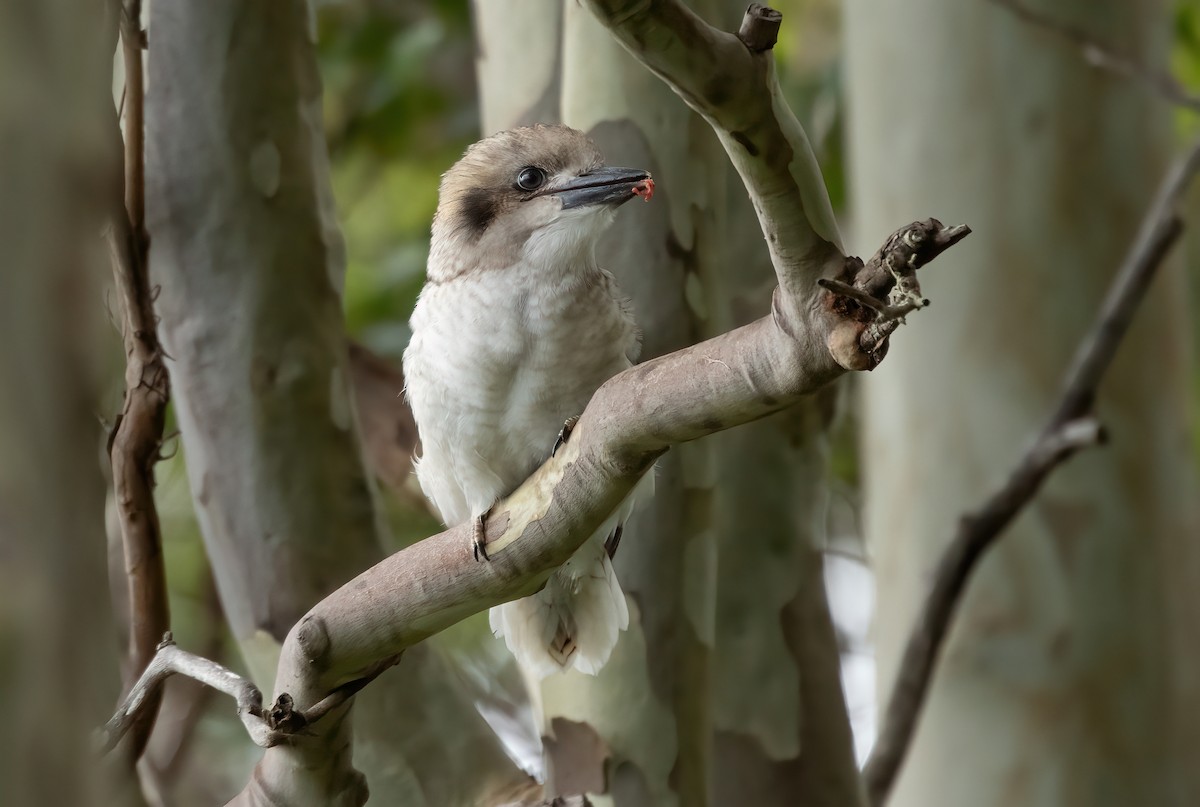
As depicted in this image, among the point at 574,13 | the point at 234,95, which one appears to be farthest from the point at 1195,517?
the point at 234,95

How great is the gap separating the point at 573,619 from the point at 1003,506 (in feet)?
3.26

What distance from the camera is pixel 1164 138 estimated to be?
3.79 m

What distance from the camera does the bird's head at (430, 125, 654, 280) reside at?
2.21 metres

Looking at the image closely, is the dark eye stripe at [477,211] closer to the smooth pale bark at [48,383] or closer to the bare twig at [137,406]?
the bare twig at [137,406]

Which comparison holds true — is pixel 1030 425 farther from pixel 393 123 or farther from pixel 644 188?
pixel 393 123

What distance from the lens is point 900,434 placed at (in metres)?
3.66

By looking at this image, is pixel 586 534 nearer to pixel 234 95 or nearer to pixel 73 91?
pixel 73 91

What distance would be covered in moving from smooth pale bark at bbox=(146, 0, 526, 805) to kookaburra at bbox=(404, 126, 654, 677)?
A: 156 mm

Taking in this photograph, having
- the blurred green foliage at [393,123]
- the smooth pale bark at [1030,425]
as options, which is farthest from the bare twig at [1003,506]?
the blurred green foliage at [393,123]

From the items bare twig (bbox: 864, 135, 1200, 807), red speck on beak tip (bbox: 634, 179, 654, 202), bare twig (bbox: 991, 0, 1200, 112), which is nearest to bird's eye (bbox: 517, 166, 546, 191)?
red speck on beak tip (bbox: 634, 179, 654, 202)

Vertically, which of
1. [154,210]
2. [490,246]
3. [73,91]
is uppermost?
[154,210]

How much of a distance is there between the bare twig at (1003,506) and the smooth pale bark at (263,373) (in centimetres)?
83

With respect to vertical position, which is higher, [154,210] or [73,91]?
[154,210]

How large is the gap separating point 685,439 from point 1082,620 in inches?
97.0
